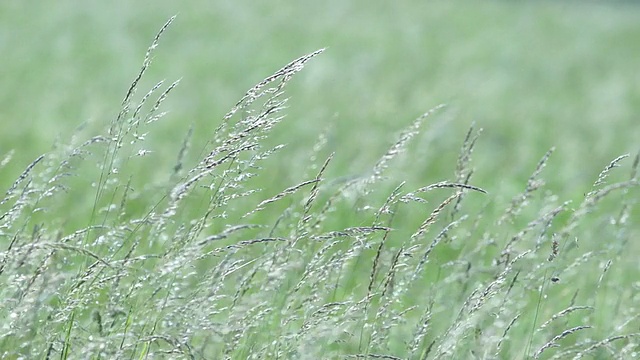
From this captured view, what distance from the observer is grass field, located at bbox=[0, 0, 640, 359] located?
2.75 m

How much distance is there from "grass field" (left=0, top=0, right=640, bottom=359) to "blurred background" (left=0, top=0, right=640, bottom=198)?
0.20 ft

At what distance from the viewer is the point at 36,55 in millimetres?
12305

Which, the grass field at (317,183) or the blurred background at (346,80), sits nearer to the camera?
the grass field at (317,183)

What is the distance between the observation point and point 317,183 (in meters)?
3.11

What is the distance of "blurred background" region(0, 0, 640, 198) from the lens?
8992 millimetres

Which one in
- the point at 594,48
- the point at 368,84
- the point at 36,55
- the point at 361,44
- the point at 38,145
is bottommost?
the point at 38,145

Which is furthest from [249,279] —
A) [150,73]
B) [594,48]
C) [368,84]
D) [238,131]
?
[594,48]

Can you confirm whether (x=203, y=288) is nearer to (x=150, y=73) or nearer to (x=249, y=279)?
(x=249, y=279)

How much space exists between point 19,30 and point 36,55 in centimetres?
194

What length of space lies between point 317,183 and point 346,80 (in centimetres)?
1070

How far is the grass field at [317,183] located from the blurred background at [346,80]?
6cm

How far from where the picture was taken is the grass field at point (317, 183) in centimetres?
275

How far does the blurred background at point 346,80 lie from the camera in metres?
8.99

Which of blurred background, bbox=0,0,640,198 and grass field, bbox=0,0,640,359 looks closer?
grass field, bbox=0,0,640,359
